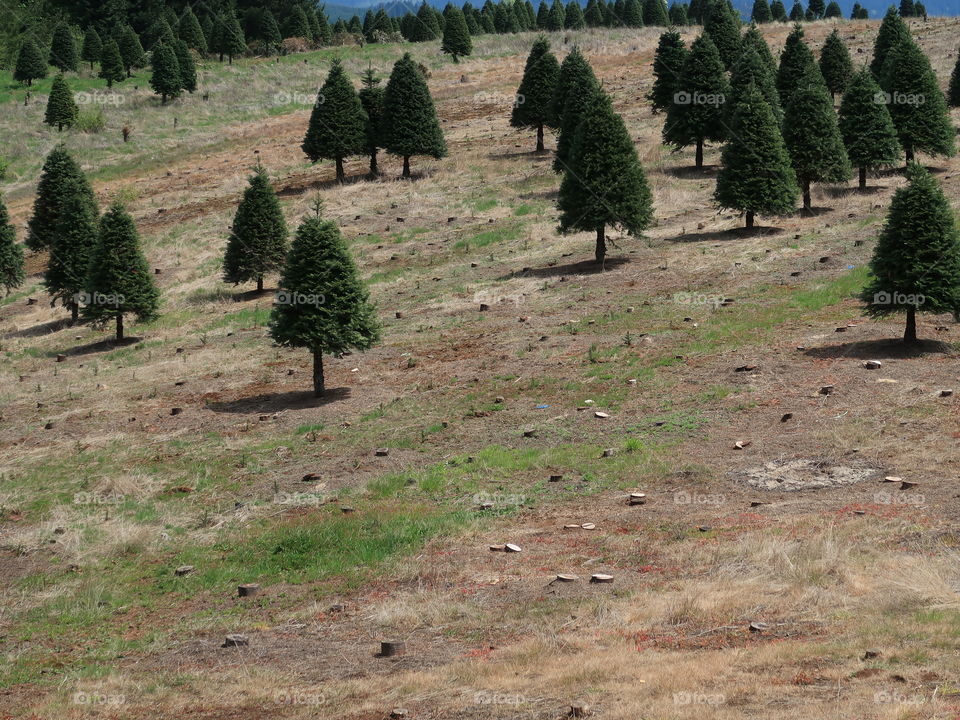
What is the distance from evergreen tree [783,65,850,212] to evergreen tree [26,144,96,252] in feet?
122

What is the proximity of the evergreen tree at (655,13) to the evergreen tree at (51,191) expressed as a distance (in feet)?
310

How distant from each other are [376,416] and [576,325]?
369 inches

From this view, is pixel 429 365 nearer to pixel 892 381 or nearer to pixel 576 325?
pixel 576 325

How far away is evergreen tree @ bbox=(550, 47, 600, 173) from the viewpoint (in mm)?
58312

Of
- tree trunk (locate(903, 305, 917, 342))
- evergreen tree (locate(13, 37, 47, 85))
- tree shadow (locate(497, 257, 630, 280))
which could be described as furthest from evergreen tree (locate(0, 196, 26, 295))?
evergreen tree (locate(13, 37, 47, 85))

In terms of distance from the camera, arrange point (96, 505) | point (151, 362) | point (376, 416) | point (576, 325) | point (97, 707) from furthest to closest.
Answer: point (151, 362) < point (576, 325) < point (376, 416) < point (96, 505) < point (97, 707)

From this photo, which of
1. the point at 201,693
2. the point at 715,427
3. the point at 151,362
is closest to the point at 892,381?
the point at 715,427

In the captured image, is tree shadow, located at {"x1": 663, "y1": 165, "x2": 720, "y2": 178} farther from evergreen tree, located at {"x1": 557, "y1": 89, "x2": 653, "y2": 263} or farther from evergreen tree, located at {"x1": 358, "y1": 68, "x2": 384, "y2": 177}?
evergreen tree, located at {"x1": 358, "y1": 68, "x2": 384, "y2": 177}

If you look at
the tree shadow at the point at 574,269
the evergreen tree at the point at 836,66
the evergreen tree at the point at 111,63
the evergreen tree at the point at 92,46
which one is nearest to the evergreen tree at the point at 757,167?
the tree shadow at the point at 574,269

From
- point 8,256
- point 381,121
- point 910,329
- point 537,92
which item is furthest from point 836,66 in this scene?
point 8,256

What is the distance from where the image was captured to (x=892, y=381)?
26281 mm

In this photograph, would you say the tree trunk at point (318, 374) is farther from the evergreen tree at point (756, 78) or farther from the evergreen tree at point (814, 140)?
the evergreen tree at point (756, 78)

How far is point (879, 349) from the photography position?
2917cm

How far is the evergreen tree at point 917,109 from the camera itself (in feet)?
173
